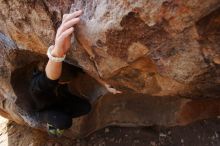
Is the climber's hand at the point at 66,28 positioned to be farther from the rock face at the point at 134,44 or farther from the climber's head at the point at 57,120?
the climber's head at the point at 57,120

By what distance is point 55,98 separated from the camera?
1.87m

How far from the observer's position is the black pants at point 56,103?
175 centimetres

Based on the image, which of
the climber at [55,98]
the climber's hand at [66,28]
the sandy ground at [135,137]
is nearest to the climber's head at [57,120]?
the climber at [55,98]

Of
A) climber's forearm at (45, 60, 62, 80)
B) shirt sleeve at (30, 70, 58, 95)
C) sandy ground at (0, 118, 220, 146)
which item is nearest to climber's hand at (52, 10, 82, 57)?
climber's forearm at (45, 60, 62, 80)

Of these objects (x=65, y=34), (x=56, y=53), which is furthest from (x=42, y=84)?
(x=65, y=34)

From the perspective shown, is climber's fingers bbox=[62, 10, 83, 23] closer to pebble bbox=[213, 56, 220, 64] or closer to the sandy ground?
pebble bbox=[213, 56, 220, 64]

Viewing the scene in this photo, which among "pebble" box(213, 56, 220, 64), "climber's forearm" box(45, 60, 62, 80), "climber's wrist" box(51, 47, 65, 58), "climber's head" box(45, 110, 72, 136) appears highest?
"pebble" box(213, 56, 220, 64)

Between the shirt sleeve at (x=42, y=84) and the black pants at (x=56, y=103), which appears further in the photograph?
the black pants at (x=56, y=103)

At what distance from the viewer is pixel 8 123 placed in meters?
2.53

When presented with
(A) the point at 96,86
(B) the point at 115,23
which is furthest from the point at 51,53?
(A) the point at 96,86

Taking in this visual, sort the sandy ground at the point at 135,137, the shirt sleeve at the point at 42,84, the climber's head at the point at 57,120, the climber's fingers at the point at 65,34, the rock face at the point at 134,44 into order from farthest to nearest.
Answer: the sandy ground at the point at 135,137 < the climber's head at the point at 57,120 < the shirt sleeve at the point at 42,84 < the climber's fingers at the point at 65,34 < the rock face at the point at 134,44

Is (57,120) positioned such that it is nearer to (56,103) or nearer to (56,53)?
(56,103)

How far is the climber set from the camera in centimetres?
148

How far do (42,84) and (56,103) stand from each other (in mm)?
250
